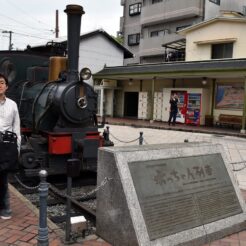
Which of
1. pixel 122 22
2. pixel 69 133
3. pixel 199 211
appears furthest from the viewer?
pixel 122 22

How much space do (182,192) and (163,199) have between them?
1.13ft

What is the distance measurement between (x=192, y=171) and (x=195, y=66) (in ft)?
52.9

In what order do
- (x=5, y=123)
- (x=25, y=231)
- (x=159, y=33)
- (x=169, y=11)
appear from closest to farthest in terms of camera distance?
(x=25, y=231), (x=5, y=123), (x=169, y=11), (x=159, y=33)

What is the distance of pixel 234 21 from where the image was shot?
22.0m

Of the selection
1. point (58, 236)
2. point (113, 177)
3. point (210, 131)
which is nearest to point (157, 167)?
point (113, 177)

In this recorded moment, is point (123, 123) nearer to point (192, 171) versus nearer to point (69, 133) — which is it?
point (69, 133)

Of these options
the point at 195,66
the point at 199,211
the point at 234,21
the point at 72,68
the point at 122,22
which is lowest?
the point at 199,211

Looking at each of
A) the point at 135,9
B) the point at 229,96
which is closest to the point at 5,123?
the point at 229,96

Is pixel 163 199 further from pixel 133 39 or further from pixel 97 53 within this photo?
pixel 133 39

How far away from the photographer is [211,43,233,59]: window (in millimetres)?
22391

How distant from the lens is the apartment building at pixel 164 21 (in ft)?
98.7

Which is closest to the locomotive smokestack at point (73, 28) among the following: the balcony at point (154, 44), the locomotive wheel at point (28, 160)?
the locomotive wheel at point (28, 160)

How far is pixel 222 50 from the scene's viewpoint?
22.8 metres

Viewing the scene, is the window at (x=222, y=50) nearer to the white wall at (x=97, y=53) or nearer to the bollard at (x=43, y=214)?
the white wall at (x=97, y=53)
